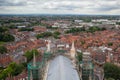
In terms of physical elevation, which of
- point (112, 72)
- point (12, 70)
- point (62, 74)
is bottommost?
point (12, 70)

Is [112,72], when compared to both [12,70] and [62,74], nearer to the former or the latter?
[12,70]

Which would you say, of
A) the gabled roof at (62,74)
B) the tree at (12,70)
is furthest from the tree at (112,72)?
the tree at (12,70)

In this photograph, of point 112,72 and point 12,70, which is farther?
point 12,70

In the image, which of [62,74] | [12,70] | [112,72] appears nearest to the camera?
[62,74]

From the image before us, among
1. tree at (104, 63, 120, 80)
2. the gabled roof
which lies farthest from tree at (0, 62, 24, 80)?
tree at (104, 63, 120, 80)

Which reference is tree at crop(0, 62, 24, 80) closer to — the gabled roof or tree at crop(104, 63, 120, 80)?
the gabled roof

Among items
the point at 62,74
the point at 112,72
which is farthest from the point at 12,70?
the point at 62,74

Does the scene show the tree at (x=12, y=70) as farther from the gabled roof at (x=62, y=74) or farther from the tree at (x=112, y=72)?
the tree at (x=112, y=72)

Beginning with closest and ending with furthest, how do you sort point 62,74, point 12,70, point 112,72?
point 62,74 → point 112,72 → point 12,70

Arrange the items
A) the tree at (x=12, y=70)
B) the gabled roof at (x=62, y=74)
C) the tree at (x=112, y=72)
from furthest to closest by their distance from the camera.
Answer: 1. the tree at (x=112, y=72)
2. the tree at (x=12, y=70)
3. the gabled roof at (x=62, y=74)

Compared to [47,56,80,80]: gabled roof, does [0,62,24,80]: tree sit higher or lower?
lower

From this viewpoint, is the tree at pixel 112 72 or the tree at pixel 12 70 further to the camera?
the tree at pixel 112 72
